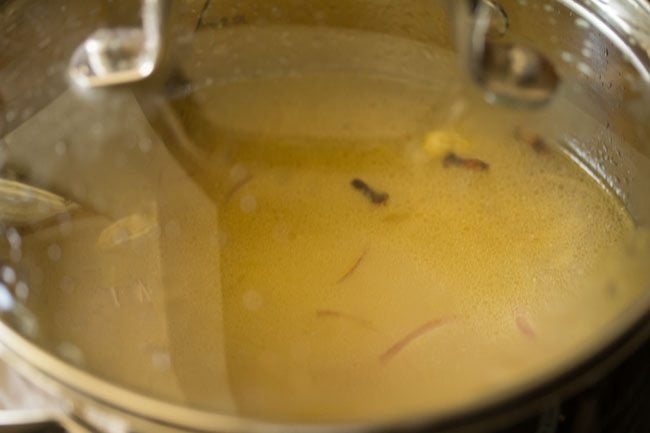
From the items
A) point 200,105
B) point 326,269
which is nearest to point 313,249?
point 326,269

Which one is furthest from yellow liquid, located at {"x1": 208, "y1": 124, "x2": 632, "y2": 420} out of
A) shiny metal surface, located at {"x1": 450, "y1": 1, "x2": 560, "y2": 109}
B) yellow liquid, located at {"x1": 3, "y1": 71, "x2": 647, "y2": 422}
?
shiny metal surface, located at {"x1": 450, "y1": 1, "x2": 560, "y2": 109}

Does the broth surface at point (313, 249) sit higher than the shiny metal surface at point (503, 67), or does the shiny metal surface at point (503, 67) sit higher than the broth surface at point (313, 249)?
the shiny metal surface at point (503, 67)

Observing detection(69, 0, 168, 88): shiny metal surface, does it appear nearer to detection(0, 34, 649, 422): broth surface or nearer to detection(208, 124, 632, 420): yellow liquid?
detection(0, 34, 649, 422): broth surface

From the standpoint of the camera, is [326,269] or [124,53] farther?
[326,269]

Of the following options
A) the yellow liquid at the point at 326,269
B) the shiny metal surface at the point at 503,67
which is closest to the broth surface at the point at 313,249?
the yellow liquid at the point at 326,269

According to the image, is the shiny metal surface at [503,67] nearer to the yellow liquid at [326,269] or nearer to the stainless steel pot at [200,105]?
the stainless steel pot at [200,105]

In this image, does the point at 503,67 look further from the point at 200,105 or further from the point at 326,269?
the point at 200,105

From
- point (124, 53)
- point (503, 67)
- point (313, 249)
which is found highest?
point (503, 67)

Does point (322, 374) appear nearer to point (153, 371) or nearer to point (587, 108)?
point (153, 371)

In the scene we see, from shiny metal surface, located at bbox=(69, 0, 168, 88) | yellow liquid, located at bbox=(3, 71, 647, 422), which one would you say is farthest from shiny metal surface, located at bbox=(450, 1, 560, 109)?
shiny metal surface, located at bbox=(69, 0, 168, 88)

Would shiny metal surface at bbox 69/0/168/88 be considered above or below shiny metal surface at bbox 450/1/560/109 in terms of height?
below
